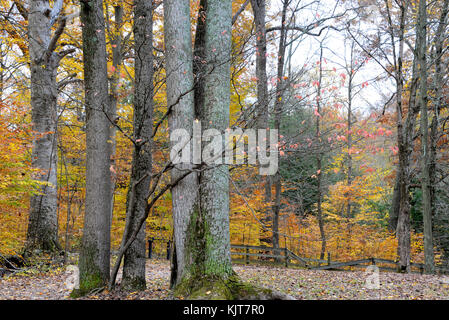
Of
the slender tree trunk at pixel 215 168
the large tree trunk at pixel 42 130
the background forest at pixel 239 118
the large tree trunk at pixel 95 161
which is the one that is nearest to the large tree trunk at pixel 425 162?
the background forest at pixel 239 118

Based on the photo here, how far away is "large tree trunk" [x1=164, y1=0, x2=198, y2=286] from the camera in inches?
192

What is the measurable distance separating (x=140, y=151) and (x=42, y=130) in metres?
4.92

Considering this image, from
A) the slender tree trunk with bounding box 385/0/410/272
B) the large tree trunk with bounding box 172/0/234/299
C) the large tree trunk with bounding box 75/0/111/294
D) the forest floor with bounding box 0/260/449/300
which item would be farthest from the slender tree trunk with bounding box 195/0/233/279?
the slender tree trunk with bounding box 385/0/410/272

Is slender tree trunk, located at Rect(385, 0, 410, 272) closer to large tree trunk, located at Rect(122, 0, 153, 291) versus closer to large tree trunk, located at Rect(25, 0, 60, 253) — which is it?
large tree trunk, located at Rect(122, 0, 153, 291)

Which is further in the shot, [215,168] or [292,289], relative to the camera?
[292,289]

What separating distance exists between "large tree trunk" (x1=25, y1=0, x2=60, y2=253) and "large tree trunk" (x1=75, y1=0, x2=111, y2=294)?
142 inches

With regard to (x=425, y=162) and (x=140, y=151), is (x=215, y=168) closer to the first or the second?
(x=140, y=151)

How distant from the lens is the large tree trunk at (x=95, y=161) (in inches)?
210

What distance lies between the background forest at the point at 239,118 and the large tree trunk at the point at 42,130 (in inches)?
1.3

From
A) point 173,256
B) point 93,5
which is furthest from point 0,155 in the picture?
point 173,256

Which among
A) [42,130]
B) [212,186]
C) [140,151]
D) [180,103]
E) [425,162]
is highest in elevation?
[42,130]

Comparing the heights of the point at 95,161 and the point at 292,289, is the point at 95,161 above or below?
above

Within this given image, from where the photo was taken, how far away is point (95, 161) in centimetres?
544

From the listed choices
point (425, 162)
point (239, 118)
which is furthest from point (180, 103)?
point (425, 162)
